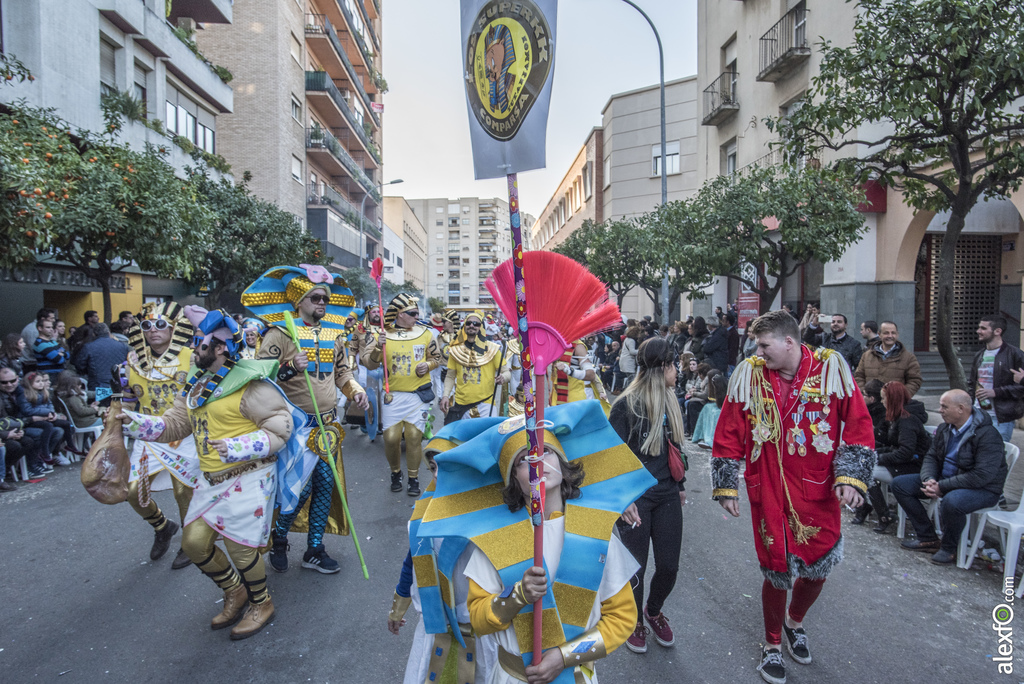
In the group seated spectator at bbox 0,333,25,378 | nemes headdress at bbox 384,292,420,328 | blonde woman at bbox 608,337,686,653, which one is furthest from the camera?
seated spectator at bbox 0,333,25,378

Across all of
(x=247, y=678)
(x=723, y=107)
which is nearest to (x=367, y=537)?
(x=247, y=678)

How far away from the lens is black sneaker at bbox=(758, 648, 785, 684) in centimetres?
329

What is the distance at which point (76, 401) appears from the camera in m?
8.62

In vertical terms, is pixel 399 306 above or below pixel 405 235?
below

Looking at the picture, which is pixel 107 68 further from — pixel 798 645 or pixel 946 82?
pixel 798 645

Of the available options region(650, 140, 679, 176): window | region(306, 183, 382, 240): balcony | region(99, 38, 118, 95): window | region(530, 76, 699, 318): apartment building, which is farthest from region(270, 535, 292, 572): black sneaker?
region(650, 140, 679, 176): window

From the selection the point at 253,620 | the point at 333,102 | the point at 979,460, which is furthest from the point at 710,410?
the point at 333,102

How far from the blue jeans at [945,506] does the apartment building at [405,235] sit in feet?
173

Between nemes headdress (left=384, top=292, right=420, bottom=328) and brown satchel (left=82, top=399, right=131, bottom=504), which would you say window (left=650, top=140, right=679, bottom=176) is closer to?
nemes headdress (left=384, top=292, right=420, bottom=328)

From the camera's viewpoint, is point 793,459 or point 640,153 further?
point 640,153

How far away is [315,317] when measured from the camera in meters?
5.09

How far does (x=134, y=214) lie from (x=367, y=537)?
27.8ft

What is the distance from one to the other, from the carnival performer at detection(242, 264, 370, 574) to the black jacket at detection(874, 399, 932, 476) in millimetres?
4664

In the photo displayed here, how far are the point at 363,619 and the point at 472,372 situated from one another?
11.5ft
